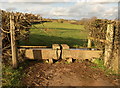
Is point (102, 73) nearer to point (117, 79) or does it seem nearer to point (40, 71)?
point (117, 79)

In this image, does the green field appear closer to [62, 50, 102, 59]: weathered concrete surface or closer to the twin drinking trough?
the twin drinking trough

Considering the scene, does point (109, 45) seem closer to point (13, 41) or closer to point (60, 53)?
point (60, 53)

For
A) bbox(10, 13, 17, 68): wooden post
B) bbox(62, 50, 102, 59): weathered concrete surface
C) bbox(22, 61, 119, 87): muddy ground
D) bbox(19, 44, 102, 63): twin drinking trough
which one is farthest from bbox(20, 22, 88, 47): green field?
bbox(22, 61, 119, 87): muddy ground

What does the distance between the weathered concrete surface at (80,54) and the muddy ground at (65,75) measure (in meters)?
0.68

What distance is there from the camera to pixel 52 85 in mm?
5320

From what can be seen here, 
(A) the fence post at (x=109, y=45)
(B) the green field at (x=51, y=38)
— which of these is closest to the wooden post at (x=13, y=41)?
(B) the green field at (x=51, y=38)

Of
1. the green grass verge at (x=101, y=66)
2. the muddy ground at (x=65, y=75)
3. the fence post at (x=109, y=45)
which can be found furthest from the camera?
the fence post at (x=109, y=45)

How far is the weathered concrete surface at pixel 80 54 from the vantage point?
27.0 feet

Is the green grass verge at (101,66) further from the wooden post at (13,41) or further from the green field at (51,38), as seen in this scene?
the wooden post at (13,41)

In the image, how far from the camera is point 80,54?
27.2 ft

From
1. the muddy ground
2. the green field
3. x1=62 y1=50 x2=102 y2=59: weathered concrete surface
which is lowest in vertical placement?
the muddy ground

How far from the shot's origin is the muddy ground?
18.2ft

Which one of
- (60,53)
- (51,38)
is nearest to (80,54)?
(60,53)

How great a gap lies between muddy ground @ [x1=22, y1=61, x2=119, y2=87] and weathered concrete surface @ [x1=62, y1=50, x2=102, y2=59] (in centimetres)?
68
